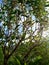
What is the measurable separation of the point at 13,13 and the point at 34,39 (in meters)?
2.95

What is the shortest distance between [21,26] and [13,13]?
1.17 m

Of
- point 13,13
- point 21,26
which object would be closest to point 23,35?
point 21,26

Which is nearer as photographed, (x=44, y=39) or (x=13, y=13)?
(x=13, y=13)

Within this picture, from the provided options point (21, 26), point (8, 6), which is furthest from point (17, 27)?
point (8, 6)

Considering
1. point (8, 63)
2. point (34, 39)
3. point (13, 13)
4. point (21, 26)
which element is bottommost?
point (8, 63)

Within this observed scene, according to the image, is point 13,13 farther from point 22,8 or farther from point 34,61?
point 34,61

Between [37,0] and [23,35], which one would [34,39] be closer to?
[23,35]

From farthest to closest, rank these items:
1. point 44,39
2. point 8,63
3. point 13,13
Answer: point 44,39, point 8,63, point 13,13

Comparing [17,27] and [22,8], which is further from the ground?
[22,8]

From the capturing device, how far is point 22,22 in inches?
683

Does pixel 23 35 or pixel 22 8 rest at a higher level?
pixel 22 8

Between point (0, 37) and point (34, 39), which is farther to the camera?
point (34, 39)

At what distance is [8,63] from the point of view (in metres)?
18.6

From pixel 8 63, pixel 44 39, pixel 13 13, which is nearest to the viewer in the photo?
pixel 13 13
